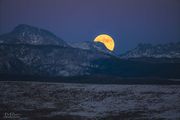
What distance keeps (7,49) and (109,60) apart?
5569 cm

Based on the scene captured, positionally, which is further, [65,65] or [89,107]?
[65,65]

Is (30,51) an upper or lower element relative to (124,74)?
upper

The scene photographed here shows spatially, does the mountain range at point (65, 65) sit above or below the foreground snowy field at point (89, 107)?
above

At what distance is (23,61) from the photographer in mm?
140250

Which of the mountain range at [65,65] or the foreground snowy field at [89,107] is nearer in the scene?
the foreground snowy field at [89,107]

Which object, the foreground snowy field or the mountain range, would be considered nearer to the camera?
the foreground snowy field

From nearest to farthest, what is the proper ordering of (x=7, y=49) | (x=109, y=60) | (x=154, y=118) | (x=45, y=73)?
(x=154, y=118), (x=45, y=73), (x=7, y=49), (x=109, y=60)

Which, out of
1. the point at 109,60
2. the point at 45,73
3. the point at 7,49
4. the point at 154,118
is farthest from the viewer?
the point at 109,60

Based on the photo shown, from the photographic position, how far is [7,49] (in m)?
145

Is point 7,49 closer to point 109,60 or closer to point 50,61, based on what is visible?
point 50,61

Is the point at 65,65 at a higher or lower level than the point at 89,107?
higher

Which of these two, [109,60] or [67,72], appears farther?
[109,60]

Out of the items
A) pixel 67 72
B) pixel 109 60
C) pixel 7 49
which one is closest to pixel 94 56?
pixel 109 60

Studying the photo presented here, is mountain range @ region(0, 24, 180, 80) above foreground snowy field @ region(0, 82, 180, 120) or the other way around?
above
